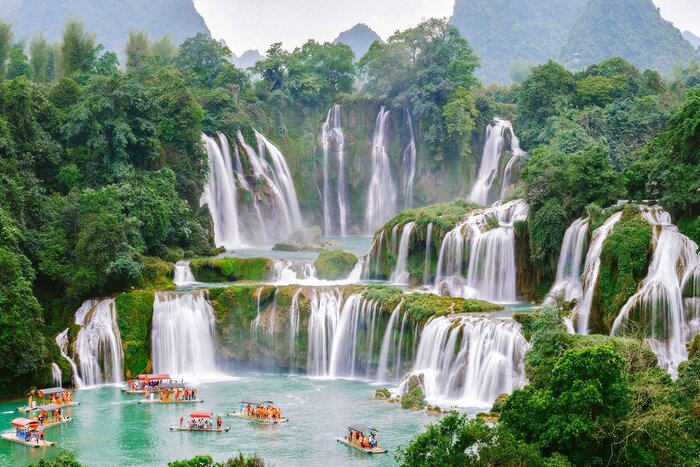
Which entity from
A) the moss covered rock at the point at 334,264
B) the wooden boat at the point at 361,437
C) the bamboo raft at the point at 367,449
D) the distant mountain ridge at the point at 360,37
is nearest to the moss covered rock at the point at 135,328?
the moss covered rock at the point at 334,264

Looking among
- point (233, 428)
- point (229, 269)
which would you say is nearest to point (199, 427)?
point (233, 428)

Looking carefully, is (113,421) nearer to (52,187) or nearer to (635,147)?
(52,187)

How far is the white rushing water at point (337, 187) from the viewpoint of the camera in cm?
6675

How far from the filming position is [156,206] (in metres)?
44.8

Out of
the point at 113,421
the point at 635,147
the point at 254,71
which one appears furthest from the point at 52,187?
the point at 635,147

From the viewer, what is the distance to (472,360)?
34.0 meters

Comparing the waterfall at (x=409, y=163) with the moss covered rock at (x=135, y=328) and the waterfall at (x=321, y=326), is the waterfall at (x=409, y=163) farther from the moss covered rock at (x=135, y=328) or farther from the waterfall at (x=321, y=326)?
the moss covered rock at (x=135, y=328)

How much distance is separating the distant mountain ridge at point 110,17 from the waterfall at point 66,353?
110179 mm

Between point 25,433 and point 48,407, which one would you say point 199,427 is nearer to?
point 25,433

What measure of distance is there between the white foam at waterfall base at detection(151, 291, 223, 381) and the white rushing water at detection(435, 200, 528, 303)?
991cm

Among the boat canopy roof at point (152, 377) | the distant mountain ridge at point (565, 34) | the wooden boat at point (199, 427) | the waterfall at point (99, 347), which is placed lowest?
the wooden boat at point (199, 427)

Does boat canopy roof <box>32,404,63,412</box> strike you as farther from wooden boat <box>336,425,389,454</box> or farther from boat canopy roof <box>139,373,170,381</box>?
wooden boat <box>336,425,389,454</box>

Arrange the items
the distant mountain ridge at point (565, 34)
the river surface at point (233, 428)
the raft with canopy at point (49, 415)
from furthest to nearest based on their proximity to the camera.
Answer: the distant mountain ridge at point (565, 34) < the raft with canopy at point (49, 415) < the river surface at point (233, 428)

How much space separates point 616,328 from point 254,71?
40727mm
